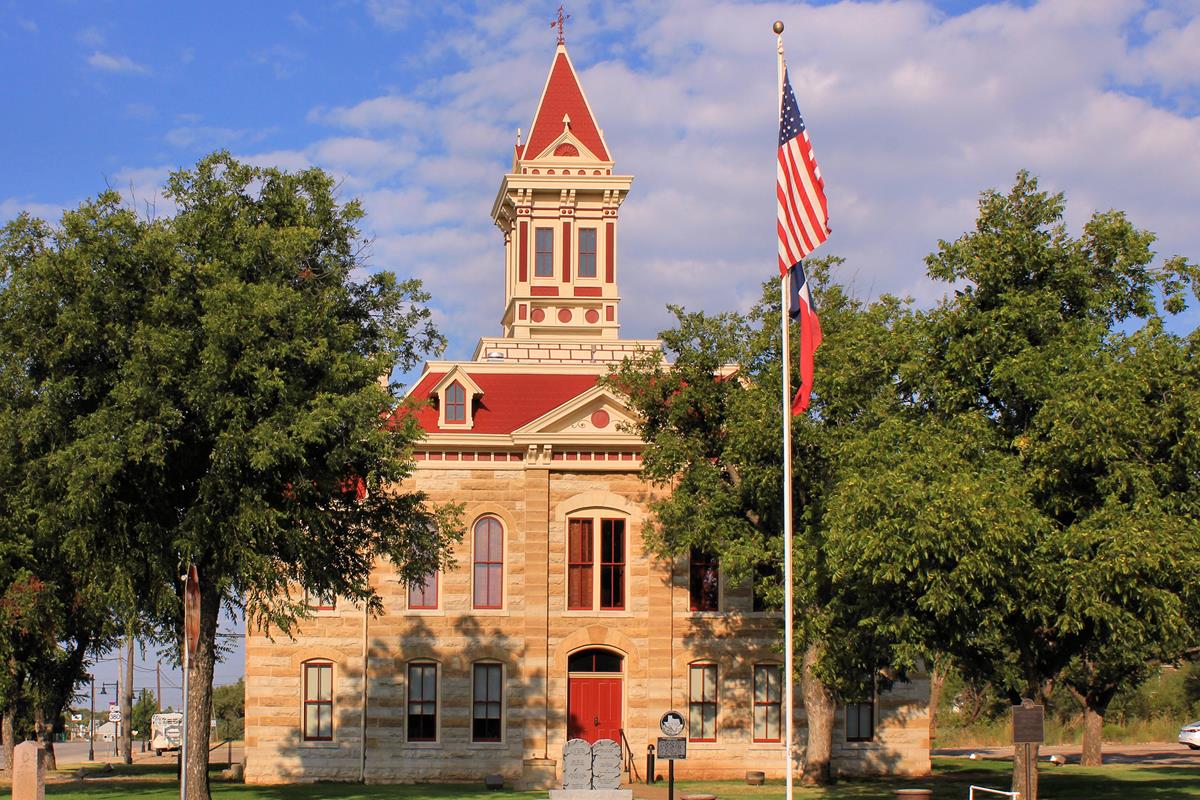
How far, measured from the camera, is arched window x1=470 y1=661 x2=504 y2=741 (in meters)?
41.9

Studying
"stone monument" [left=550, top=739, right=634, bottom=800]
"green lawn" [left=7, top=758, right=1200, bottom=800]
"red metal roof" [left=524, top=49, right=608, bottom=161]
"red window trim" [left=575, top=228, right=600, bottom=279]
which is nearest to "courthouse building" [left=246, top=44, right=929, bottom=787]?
"green lawn" [left=7, top=758, right=1200, bottom=800]

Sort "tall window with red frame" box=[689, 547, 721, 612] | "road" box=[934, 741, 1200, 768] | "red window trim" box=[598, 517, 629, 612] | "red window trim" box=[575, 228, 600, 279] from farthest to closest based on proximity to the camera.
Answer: "red window trim" box=[575, 228, 600, 279]
"road" box=[934, 741, 1200, 768]
"tall window with red frame" box=[689, 547, 721, 612]
"red window trim" box=[598, 517, 629, 612]

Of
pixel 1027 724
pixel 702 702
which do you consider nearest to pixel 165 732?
pixel 702 702

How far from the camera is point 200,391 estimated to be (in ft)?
88.8

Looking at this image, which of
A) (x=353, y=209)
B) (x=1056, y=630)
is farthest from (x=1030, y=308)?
(x=353, y=209)

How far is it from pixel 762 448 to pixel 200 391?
1375cm

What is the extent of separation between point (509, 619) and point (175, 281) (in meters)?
17.0

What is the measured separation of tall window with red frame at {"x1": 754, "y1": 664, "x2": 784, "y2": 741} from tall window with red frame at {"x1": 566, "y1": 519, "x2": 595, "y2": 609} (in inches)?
205

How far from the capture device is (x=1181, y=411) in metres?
26.2

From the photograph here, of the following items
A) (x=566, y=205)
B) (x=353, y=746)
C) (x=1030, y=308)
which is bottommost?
(x=353, y=746)

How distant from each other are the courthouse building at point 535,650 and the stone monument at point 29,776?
1725 cm

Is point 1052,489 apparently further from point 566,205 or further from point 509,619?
point 566,205

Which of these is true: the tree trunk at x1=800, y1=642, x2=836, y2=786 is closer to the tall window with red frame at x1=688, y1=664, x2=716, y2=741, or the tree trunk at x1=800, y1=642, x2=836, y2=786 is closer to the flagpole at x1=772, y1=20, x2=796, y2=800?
the tall window with red frame at x1=688, y1=664, x2=716, y2=741

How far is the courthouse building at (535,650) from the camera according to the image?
4172 centimetres
